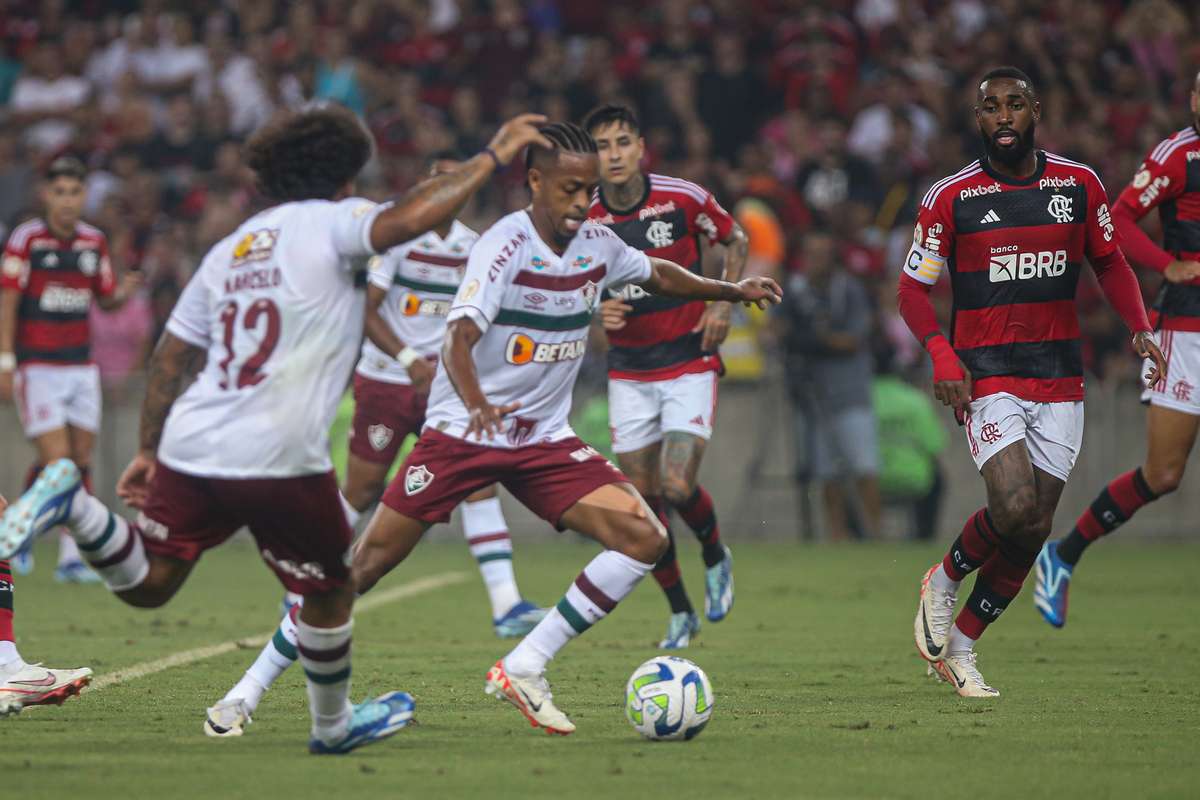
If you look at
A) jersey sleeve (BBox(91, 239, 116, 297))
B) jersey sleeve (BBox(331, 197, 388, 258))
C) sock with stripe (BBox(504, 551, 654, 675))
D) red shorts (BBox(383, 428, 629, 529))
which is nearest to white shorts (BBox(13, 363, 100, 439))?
jersey sleeve (BBox(91, 239, 116, 297))

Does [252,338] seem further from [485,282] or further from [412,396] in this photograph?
[412,396]

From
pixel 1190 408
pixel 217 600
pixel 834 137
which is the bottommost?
pixel 217 600

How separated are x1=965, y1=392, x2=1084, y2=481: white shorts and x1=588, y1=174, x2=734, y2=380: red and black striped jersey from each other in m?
2.42

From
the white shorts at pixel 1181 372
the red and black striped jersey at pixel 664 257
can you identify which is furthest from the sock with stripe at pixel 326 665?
the white shorts at pixel 1181 372

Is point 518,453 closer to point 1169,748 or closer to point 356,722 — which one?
point 356,722

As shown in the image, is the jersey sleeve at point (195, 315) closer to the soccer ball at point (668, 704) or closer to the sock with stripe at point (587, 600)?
the sock with stripe at point (587, 600)

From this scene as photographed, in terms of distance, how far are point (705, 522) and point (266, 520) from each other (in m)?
4.54

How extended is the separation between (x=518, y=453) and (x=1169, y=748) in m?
2.70

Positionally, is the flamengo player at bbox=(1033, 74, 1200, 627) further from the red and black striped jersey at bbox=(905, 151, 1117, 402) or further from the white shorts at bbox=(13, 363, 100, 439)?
the white shorts at bbox=(13, 363, 100, 439)

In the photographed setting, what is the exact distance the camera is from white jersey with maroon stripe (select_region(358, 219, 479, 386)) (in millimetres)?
10594

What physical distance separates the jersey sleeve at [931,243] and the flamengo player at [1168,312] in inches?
65.8

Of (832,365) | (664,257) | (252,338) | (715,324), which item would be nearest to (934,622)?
(715,324)

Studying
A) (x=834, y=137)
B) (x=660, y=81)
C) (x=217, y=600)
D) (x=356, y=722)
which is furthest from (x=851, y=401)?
(x=356, y=722)

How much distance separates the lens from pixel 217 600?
40.6 ft
